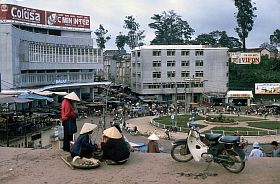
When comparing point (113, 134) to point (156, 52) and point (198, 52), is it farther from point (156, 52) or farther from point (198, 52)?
point (198, 52)

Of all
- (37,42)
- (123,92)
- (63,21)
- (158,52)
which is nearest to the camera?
(37,42)

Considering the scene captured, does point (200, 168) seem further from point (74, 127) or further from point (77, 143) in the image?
point (74, 127)

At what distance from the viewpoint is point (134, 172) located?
691 cm

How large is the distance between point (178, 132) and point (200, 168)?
2552 centimetres

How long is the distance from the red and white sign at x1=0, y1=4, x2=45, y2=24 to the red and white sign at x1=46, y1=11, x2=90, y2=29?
1.41 m

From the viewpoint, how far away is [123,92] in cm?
6247

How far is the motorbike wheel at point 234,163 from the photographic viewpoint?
669 cm

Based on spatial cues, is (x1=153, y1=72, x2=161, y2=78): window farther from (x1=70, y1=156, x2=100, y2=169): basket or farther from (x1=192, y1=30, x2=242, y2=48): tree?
(x1=70, y1=156, x2=100, y2=169): basket

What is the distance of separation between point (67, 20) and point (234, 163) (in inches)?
1861

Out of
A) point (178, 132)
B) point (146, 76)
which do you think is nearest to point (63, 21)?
point (146, 76)

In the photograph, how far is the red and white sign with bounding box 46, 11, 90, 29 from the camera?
162 ft

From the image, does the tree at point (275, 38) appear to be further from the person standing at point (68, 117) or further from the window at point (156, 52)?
the person standing at point (68, 117)

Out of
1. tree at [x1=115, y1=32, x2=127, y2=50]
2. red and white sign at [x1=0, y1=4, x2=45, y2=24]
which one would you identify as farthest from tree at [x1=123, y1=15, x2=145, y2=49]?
red and white sign at [x1=0, y1=4, x2=45, y2=24]

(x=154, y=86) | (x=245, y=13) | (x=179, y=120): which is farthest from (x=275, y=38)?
(x=179, y=120)
